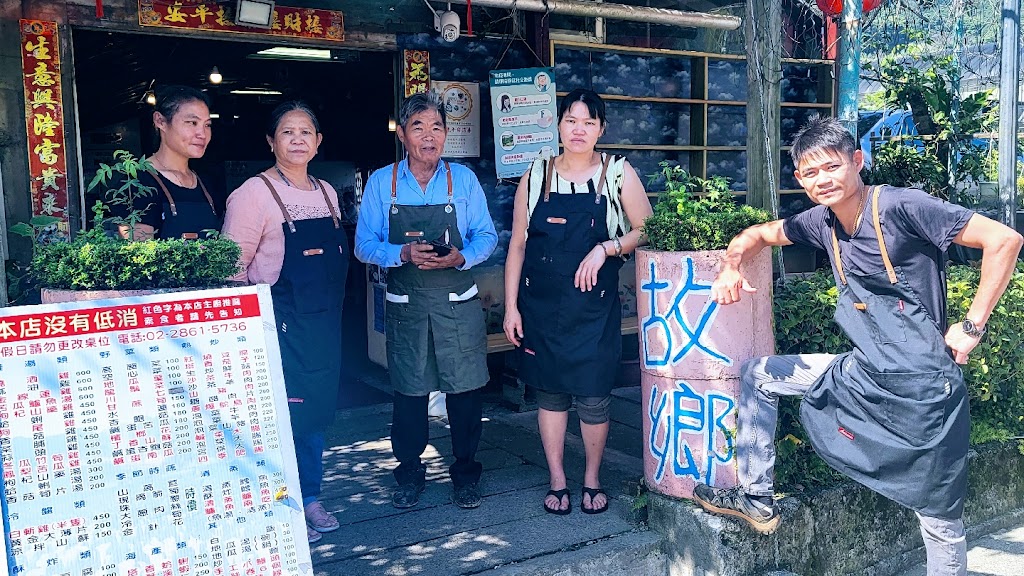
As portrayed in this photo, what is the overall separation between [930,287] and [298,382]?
2942mm

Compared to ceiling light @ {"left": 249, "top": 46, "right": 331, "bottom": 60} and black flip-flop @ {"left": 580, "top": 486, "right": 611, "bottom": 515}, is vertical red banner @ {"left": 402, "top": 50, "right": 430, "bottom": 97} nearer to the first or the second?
ceiling light @ {"left": 249, "top": 46, "right": 331, "bottom": 60}

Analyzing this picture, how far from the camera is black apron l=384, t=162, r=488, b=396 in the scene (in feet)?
14.7

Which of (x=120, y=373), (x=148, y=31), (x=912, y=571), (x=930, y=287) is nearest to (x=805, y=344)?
(x=930, y=287)

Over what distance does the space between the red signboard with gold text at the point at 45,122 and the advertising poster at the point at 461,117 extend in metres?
2.82

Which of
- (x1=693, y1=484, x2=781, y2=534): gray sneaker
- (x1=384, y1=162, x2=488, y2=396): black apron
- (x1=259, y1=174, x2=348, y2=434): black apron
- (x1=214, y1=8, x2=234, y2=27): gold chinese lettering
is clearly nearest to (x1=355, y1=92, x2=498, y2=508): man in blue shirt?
(x1=384, y1=162, x2=488, y2=396): black apron

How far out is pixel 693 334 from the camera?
4105 millimetres

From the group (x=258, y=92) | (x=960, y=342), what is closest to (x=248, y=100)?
(x=258, y=92)

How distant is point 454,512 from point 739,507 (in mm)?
1528

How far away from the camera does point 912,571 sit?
4.73 meters

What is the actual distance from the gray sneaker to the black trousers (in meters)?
1.30

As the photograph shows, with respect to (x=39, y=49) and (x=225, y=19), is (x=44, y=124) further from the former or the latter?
(x=225, y=19)

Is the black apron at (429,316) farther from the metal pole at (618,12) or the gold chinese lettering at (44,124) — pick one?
the gold chinese lettering at (44,124)

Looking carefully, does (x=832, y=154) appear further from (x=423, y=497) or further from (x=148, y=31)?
(x=148, y=31)

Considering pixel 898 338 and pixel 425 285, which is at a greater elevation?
pixel 425 285
